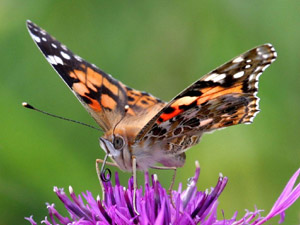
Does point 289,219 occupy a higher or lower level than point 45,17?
lower

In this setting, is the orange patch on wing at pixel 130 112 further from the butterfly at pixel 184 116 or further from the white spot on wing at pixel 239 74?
the white spot on wing at pixel 239 74

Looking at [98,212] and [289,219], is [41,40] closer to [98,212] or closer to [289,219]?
[98,212]

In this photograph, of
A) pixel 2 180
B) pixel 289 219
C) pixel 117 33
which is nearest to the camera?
pixel 289 219

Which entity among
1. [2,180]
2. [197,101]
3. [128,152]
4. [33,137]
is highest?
[197,101]

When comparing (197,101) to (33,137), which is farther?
(33,137)

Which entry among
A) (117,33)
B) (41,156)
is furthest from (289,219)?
(117,33)

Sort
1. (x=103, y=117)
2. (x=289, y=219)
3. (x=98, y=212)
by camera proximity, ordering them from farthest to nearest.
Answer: (x=289, y=219), (x=103, y=117), (x=98, y=212)

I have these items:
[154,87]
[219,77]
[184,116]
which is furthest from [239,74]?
[154,87]
